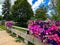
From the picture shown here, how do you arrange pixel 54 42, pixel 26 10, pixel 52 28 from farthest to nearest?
1. pixel 26 10
2. pixel 52 28
3. pixel 54 42

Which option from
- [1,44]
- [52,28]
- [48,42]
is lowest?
[1,44]

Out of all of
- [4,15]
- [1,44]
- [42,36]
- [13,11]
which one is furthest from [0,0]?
[42,36]

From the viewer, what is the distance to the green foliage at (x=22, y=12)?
67.5 ft

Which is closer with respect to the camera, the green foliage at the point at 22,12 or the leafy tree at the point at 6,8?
the green foliage at the point at 22,12

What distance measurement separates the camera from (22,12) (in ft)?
69.2

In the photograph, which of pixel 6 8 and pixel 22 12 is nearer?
pixel 22 12

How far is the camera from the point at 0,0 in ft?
150

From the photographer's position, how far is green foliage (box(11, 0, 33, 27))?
20578 millimetres

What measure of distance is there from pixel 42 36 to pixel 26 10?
15.3 m

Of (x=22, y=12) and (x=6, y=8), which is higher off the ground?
(x=6, y=8)

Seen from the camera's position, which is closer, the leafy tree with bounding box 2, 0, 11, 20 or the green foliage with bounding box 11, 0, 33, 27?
the green foliage with bounding box 11, 0, 33, 27

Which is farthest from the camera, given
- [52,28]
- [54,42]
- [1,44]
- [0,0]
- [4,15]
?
[0,0]

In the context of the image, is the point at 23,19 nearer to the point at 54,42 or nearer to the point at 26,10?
the point at 26,10

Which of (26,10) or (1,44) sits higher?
(26,10)
